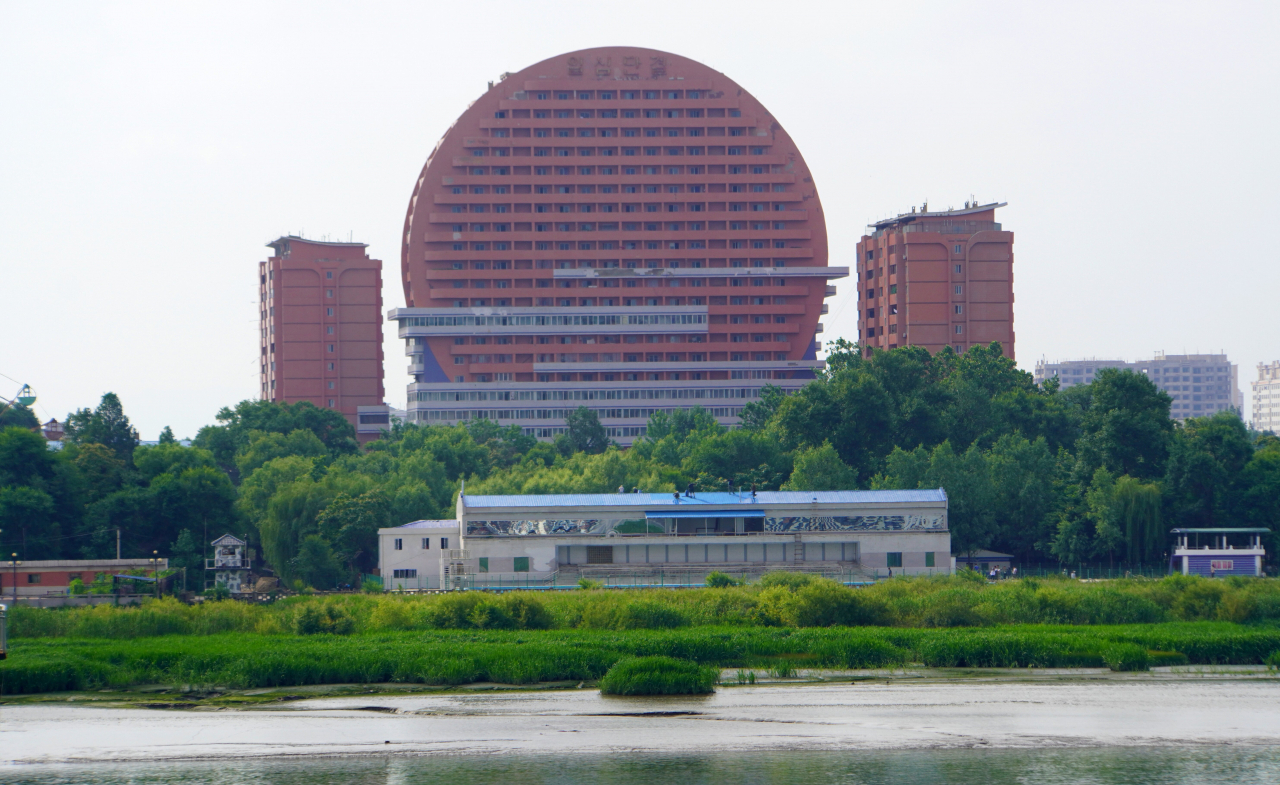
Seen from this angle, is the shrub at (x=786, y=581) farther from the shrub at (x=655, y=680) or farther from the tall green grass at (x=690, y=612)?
the shrub at (x=655, y=680)

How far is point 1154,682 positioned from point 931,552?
32568mm

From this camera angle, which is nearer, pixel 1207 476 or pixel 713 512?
pixel 713 512

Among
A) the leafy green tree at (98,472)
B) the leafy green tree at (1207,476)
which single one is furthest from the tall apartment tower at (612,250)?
the leafy green tree at (1207,476)

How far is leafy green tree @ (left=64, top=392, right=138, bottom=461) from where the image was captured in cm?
10675

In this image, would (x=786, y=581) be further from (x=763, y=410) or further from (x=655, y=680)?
(x=763, y=410)

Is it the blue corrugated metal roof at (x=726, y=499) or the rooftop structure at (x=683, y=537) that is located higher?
the blue corrugated metal roof at (x=726, y=499)

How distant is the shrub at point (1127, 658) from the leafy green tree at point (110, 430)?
2889 inches

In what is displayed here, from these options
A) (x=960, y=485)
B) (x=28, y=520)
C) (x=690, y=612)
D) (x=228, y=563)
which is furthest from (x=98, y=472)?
(x=960, y=485)

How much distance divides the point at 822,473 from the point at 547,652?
1838 inches

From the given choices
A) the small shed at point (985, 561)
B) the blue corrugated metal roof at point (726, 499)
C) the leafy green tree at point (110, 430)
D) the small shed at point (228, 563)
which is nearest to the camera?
the small shed at point (228, 563)

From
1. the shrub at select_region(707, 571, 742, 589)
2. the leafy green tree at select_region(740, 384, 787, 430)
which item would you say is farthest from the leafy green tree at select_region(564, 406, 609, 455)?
the shrub at select_region(707, 571, 742, 589)

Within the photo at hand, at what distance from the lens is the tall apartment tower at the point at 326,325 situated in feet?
586

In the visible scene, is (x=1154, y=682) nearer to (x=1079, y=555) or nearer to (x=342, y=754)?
(x=342, y=754)

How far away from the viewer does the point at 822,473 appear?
9769 cm
